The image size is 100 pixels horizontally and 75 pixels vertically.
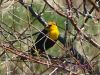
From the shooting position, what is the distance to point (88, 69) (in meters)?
1.53

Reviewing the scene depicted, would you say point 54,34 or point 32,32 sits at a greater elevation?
point 32,32

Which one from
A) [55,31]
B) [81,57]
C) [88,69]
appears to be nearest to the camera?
[88,69]

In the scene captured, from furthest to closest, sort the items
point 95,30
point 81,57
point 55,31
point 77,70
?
point 55,31
point 95,30
point 81,57
point 77,70

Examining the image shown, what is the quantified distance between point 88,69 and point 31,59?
252 millimetres

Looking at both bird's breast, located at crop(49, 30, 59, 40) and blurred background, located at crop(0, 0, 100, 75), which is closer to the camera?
blurred background, located at crop(0, 0, 100, 75)

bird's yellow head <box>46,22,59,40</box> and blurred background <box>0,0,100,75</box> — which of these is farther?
bird's yellow head <box>46,22,59,40</box>

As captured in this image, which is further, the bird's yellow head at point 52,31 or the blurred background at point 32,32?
the bird's yellow head at point 52,31

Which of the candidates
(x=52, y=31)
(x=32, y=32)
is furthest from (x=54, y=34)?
(x=32, y=32)

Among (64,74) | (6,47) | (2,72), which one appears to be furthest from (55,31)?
(6,47)

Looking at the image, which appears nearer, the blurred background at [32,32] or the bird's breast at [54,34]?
the blurred background at [32,32]

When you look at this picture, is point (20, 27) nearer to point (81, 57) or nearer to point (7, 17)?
point (7, 17)

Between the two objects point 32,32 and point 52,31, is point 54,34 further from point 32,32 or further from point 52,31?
point 32,32

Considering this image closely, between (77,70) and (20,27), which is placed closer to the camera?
(77,70)

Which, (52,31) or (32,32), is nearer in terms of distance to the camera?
(32,32)
